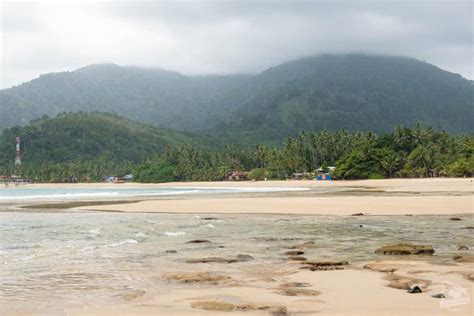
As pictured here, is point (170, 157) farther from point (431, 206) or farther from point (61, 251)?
point (61, 251)

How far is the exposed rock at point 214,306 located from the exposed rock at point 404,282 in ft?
12.9

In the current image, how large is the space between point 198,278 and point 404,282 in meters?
5.08

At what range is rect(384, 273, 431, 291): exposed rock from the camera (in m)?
11.5

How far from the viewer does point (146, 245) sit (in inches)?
821

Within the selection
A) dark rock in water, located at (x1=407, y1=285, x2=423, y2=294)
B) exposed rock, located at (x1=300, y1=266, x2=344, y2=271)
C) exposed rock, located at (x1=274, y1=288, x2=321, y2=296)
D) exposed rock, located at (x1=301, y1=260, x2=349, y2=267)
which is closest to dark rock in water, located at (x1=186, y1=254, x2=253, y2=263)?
exposed rock, located at (x1=301, y1=260, x2=349, y2=267)

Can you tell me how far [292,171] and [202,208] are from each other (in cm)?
9334

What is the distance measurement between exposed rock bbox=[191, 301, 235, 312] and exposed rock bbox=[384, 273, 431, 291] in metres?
3.93

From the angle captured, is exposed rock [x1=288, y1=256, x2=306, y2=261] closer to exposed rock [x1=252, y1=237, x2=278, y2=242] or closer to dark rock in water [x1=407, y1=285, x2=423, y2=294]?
exposed rock [x1=252, y1=237, x2=278, y2=242]

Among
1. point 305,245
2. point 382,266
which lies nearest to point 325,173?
point 305,245

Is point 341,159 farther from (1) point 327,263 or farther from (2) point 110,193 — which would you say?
(1) point 327,263

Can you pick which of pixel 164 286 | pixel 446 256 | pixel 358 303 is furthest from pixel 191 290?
pixel 446 256

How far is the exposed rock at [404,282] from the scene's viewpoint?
11.5 meters

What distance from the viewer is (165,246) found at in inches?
806

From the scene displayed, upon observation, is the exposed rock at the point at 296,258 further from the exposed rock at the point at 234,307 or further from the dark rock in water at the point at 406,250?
the exposed rock at the point at 234,307
